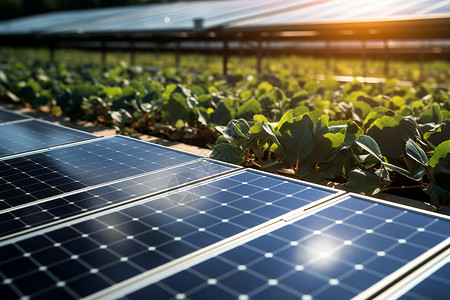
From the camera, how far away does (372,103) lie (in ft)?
21.0

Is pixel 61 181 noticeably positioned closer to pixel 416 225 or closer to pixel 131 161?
pixel 131 161

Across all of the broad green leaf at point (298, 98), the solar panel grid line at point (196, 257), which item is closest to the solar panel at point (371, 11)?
the broad green leaf at point (298, 98)

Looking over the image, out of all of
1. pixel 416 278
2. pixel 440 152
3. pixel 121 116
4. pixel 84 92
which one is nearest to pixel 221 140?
pixel 121 116

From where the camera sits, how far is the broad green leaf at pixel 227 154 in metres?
4.50

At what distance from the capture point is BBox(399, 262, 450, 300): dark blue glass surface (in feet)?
6.20

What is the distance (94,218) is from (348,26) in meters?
7.33

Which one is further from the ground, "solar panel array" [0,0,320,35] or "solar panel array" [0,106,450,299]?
"solar panel array" [0,0,320,35]

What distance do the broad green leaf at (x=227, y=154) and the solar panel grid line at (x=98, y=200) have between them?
558 mm

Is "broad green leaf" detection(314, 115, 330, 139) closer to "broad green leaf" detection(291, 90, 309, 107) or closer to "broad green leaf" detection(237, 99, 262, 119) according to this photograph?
"broad green leaf" detection(237, 99, 262, 119)

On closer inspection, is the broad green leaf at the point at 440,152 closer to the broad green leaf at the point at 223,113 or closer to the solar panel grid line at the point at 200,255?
the solar panel grid line at the point at 200,255

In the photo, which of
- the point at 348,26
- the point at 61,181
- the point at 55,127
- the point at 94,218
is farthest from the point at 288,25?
the point at 94,218

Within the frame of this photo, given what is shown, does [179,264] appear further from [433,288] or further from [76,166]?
[76,166]

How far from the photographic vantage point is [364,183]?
386 centimetres

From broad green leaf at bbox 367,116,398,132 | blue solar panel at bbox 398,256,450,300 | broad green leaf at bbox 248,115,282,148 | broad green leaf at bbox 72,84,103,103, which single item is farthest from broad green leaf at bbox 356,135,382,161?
broad green leaf at bbox 72,84,103,103
